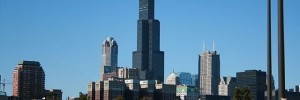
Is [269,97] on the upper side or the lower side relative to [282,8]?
lower

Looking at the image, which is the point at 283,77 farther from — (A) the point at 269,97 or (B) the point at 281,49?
(A) the point at 269,97

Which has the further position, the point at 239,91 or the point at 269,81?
the point at 239,91

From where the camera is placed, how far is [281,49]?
57.3 feet

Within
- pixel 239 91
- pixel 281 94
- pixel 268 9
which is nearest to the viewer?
pixel 281 94

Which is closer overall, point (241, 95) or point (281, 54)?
point (281, 54)

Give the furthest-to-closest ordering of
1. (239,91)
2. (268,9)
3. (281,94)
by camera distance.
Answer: (239,91), (268,9), (281,94)

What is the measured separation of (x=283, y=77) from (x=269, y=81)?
6.41 meters

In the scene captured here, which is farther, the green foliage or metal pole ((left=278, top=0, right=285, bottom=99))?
the green foliage

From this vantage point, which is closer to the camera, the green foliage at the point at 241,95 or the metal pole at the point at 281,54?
the metal pole at the point at 281,54

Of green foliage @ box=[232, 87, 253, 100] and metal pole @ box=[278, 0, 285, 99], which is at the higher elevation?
metal pole @ box=[278, 0, 285, 99]

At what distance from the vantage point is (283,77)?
17156mm

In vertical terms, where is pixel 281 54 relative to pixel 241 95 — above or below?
above

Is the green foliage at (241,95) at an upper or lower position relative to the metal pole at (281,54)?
lower

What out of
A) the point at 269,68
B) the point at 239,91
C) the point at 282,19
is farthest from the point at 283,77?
the point at 239,91
